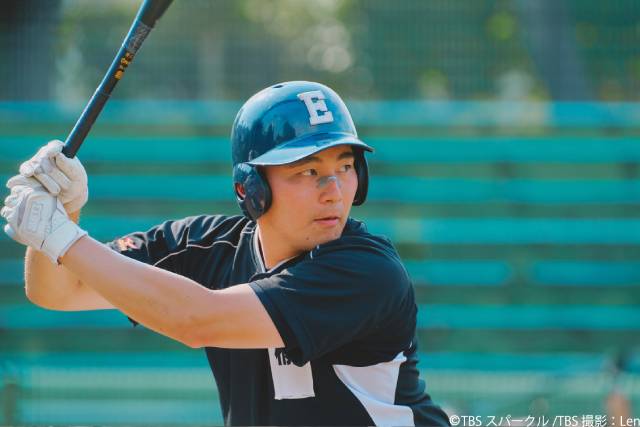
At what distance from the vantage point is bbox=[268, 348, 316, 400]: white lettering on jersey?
2.93 metres

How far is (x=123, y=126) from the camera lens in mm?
7816

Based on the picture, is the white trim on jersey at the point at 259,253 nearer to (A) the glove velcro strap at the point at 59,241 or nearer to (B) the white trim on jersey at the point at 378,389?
(B) the white trim on jersey at the point at 378,389

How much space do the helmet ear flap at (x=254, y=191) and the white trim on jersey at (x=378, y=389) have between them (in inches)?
20.4

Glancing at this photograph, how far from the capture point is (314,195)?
2959 mm

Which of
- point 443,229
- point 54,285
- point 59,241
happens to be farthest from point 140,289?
point 443,229

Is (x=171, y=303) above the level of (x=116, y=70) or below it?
below

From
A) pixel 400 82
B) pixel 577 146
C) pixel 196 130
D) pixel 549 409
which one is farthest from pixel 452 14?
pixel 549 409

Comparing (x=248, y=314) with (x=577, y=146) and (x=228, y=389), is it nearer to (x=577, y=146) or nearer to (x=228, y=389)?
(x=228, y=389)

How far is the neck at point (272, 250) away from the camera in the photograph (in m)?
3.15

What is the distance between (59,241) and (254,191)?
60 centimetres

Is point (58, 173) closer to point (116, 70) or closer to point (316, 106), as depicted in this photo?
point (116, 70)

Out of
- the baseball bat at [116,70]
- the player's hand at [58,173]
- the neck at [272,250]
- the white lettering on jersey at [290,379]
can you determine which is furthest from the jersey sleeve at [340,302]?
the baseball bat at [116,70]

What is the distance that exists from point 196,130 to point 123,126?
21.8 inches

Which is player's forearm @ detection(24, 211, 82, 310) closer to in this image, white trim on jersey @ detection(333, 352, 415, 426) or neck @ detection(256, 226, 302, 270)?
neck @ detection(256, 226, 302, 270)
